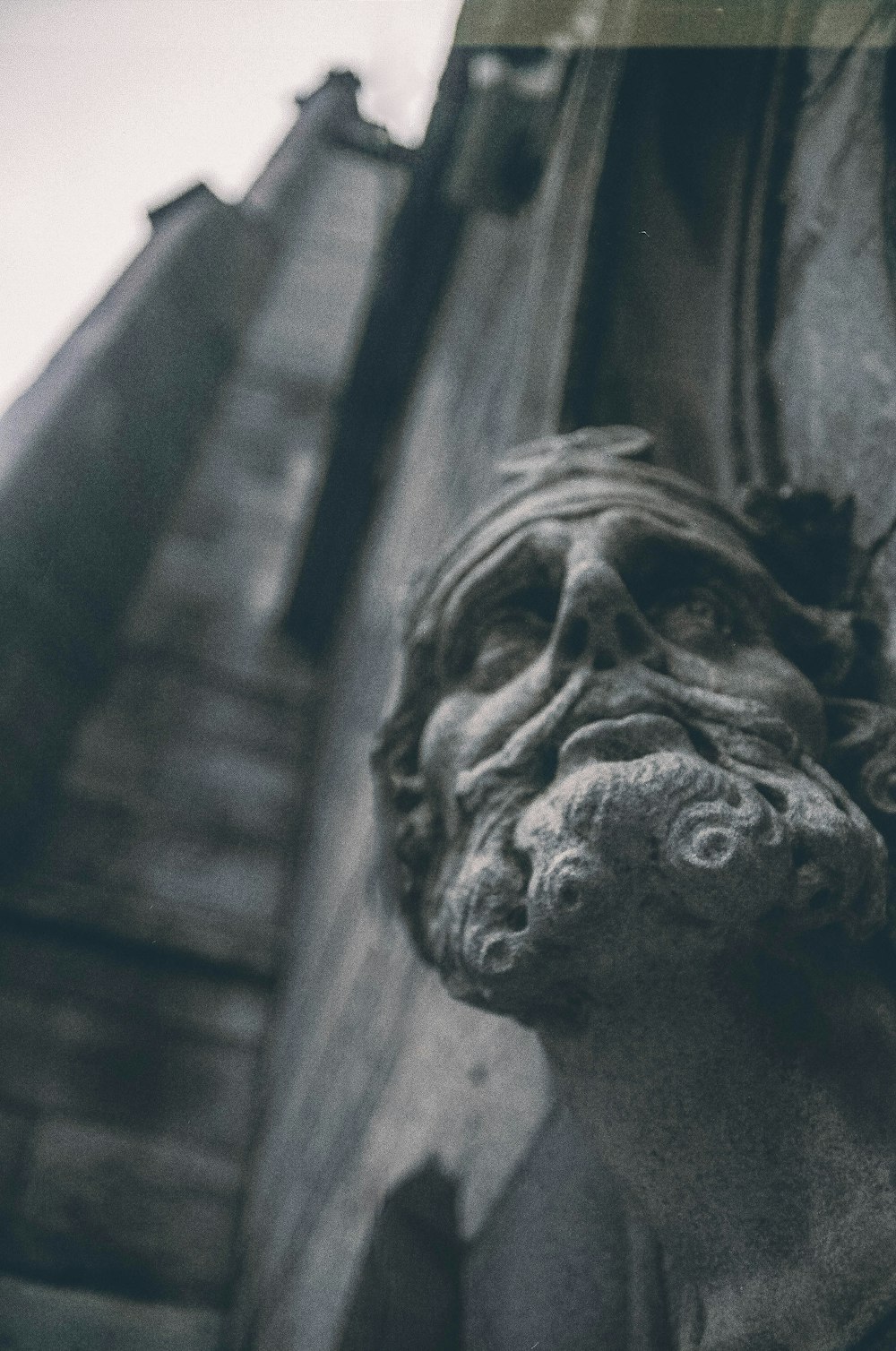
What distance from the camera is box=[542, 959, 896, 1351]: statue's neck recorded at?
1.05 metres

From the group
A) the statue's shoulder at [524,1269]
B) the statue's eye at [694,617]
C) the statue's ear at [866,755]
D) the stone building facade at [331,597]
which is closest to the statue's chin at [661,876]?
the statue's ear at [866,755]

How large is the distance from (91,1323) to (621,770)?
1.84 metres

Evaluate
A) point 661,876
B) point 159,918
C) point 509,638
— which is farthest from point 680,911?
point 159,918

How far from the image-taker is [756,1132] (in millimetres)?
1115

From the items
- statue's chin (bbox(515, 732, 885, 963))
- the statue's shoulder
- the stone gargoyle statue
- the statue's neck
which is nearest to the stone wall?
the statue's shoulder

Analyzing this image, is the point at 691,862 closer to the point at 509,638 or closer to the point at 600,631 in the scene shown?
the point at 600,631

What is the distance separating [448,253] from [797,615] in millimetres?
4422

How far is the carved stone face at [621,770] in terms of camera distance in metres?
1.08

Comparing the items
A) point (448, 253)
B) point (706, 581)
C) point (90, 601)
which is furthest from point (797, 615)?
point (448, 253)

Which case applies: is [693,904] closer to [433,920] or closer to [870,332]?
[433,920]

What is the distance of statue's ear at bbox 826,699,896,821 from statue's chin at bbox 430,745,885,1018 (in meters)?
0.13

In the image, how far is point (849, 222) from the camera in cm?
198

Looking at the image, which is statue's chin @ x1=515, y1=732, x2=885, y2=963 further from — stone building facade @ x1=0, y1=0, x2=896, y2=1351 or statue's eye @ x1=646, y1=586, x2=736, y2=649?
stone building facade @ x1=0, y1=0, x2=896, y2=1351

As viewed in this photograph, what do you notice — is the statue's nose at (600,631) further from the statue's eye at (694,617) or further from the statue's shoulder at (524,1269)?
the statue's shoulder at (524,1269)
